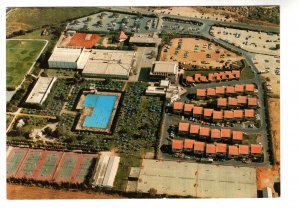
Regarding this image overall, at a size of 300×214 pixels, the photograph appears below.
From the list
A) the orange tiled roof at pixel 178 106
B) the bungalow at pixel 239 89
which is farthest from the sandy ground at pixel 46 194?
the bungalow at pixel 239 89

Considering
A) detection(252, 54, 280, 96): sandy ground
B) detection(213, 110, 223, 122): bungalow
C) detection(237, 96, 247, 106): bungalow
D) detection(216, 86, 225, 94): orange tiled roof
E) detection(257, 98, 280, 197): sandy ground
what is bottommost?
detection(257, 98, 280, 197): sandy ground

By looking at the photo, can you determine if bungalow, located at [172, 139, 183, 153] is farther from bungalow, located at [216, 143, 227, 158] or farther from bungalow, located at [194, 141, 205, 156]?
bungalow, located at [216, 143, 227, 158]

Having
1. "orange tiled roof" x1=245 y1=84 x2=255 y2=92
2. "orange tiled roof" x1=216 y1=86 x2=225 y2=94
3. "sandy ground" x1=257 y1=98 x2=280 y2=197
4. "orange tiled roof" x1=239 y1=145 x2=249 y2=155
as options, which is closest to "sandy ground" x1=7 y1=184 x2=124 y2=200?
"orange tiled roof" x1=239 y1=145 x2=249 y2=155

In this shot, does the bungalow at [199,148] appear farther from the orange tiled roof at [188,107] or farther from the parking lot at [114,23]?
the parking lot at [114,23]

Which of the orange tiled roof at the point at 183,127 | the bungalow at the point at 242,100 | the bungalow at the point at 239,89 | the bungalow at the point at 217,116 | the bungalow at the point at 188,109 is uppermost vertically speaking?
the bungalow at the point at 239,89

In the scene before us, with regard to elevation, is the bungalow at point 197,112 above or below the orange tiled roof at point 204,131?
above

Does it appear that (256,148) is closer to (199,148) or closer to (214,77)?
(199,148)

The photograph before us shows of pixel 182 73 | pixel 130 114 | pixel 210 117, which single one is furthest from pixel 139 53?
pixel 210 117
